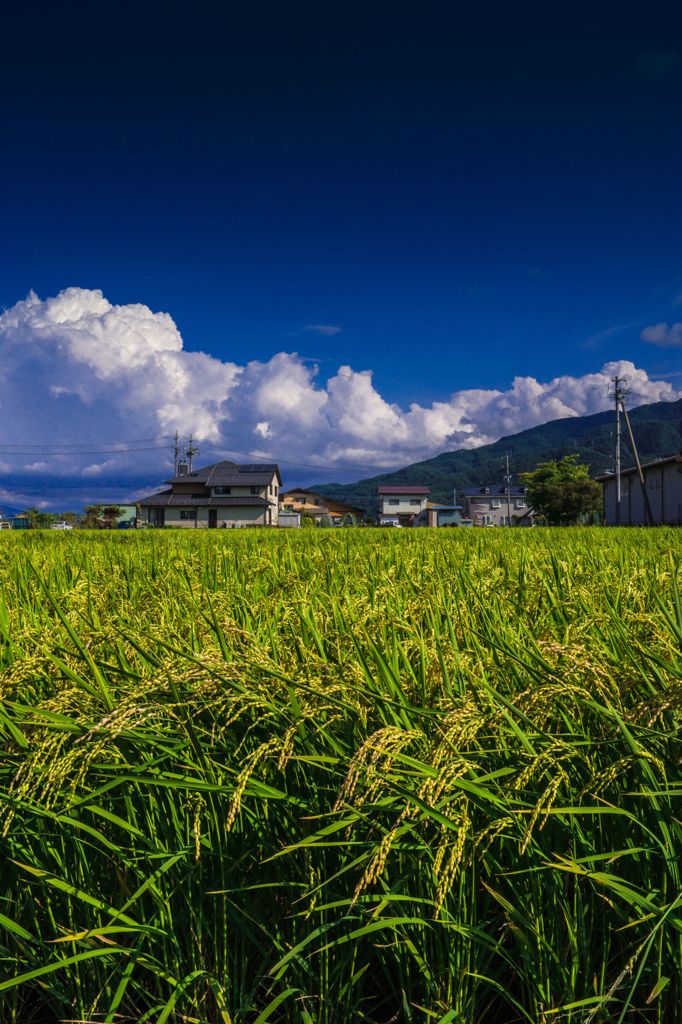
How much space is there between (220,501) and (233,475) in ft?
19.2

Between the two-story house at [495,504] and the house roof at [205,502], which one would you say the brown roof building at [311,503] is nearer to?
the two-story house at [495,504]

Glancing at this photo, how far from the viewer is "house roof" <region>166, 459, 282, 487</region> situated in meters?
82.7

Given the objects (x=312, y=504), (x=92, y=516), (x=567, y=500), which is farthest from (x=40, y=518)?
(x=312, y=504)

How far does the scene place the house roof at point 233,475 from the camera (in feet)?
271

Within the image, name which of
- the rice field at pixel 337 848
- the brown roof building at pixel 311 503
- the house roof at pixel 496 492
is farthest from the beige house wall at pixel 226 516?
the rice field at pixel 337 848

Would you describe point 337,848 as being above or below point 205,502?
below

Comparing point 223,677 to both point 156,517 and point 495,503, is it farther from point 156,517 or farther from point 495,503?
point 495,503

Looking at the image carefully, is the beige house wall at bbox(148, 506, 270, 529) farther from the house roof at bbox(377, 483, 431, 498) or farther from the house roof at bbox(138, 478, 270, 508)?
the house roof at bbox(377, 483, 431, 498)

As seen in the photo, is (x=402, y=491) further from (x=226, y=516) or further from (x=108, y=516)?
(x=108, y=516)

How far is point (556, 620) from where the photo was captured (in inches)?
82.4

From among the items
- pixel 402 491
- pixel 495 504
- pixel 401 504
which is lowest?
pixel 401 504

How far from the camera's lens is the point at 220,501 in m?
81.1

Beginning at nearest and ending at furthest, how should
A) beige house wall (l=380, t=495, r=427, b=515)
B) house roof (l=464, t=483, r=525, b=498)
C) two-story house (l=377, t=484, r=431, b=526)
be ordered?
two-story house (l=377, t=484, r=431, b=526), beige house wall (l=380, t=495, r=427, b=515), house roof (l=464, t=483, r=525, b=498)

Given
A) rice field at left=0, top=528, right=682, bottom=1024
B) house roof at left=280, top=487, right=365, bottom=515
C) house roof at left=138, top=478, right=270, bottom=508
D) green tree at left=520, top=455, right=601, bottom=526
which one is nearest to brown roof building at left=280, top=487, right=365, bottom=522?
house roof at left=280, top=487, right=365, bottom=515
